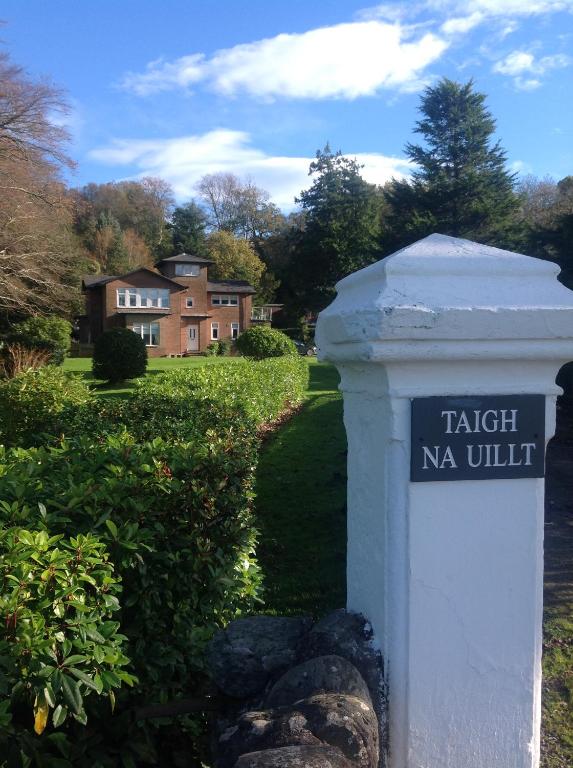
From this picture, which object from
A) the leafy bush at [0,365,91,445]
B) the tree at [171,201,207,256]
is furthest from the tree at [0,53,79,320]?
the tree at [171,201,207,256]

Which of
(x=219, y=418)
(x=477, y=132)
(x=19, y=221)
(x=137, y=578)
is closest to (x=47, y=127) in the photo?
(x=19, y=221)

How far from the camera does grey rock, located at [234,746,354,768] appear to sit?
4.13 feet

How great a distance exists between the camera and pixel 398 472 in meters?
1.64

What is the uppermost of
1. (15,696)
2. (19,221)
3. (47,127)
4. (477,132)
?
(477,132)

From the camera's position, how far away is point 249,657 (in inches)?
70.1

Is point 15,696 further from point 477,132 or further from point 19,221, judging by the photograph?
point 477,132

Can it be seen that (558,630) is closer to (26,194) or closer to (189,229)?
(26,194)

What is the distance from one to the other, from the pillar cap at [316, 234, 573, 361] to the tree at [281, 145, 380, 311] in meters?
51.6

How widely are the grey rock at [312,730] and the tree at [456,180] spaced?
1323 inches

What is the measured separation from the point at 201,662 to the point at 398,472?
133 centimetres

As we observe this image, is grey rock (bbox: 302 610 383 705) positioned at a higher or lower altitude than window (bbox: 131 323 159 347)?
lower

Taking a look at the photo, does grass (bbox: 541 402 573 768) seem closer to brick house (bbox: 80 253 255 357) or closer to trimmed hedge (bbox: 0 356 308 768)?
trimmed hedge (bbox: 0 356 308 768)

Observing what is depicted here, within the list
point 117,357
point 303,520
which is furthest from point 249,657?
point 117,357

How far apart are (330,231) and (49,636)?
54589 mm
